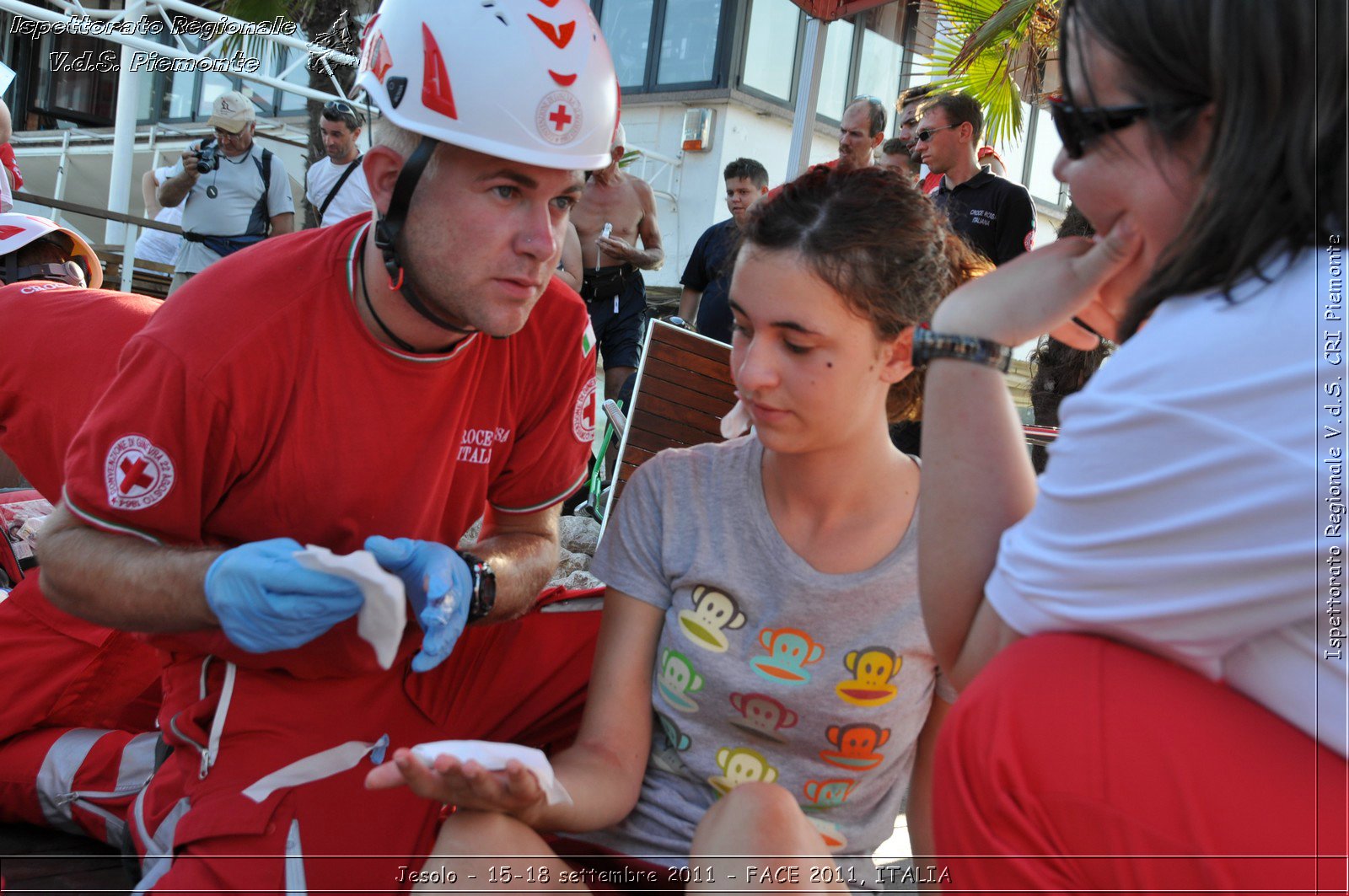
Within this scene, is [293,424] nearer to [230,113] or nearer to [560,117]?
[560,117]

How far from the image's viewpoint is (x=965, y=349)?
1472 mm

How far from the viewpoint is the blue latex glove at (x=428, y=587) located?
1.78 m

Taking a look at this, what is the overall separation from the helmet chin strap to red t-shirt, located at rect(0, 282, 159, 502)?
1.01 metres

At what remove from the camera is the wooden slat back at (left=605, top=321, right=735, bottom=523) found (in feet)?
14.1

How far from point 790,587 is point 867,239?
611mm

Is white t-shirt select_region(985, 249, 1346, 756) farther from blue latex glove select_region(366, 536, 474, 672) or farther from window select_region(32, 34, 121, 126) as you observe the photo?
window select_region(32, 34, 121, 126)

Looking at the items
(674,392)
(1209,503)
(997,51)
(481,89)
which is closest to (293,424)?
(481,89)

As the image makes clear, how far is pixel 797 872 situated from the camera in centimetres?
142

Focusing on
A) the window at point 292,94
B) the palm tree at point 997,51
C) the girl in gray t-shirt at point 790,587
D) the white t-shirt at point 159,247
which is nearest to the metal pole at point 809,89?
the palm tree at point 997,51

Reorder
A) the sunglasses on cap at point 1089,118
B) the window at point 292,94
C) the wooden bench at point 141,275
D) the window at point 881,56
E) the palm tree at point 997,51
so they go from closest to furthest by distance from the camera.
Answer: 1. the sunglasses on cap at point 1089,118
2. the palm tree at point 997,51
3. the wooden bench at point 141,275
4. the window at point 881,56
5. the window at point 292,94

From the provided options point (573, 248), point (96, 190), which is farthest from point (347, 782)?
point (96, 190)

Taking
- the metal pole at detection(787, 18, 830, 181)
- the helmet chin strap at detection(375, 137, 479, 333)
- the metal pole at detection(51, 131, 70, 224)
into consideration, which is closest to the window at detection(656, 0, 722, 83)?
the metal pole at detection(787, 18, 830, 181)

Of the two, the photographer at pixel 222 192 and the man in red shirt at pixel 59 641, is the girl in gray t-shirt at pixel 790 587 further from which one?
the photographer at pixel 222 192

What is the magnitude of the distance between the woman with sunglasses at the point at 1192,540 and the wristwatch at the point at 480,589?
0.93 meters
